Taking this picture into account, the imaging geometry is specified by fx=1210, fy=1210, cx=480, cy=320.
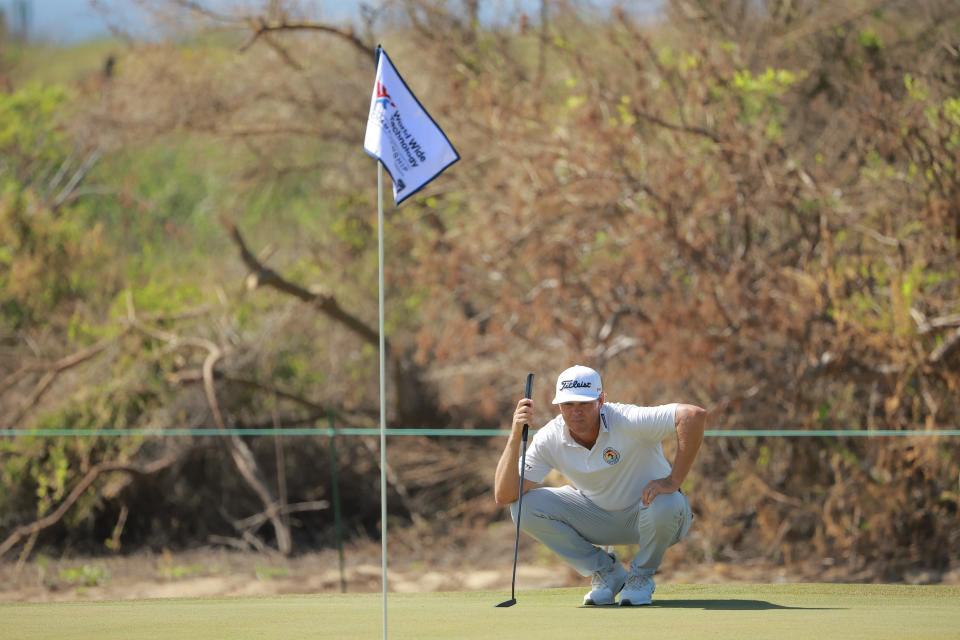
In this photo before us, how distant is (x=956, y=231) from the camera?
10.7m

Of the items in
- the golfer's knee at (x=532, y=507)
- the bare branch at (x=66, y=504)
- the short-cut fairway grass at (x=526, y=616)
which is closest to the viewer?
the short-cut fairway grass at (x=526, y=616)

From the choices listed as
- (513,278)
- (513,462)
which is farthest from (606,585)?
(513,278)

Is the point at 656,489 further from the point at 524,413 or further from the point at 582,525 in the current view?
the point at 524,413

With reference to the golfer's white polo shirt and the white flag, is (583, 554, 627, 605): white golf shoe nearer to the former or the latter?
the golfer's white polo shirt

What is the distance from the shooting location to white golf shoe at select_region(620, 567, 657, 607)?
5.97m

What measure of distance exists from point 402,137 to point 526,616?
2.33m

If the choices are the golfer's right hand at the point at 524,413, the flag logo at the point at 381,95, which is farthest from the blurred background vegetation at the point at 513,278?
the flag logo at the point at 381,95

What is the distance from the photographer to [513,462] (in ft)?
19.9

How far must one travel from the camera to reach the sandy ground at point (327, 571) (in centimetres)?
1180

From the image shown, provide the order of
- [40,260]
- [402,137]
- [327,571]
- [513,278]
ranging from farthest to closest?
[40,260] < [327,571] < [513,278] < [402,137]

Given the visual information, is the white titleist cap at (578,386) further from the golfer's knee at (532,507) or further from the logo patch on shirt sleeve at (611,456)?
the golfer's knee at (532,507)

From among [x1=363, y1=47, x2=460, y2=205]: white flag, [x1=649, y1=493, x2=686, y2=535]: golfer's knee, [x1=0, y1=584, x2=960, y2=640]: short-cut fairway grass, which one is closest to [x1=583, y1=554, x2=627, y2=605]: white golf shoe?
[x1=0, y1=584, x2=960, y2=640]: short-cut fairway grass

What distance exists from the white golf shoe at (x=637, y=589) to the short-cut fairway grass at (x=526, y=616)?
108 millimetres

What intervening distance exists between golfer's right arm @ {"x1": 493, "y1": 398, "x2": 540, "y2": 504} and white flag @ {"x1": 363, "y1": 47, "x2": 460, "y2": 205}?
3.87 feet
